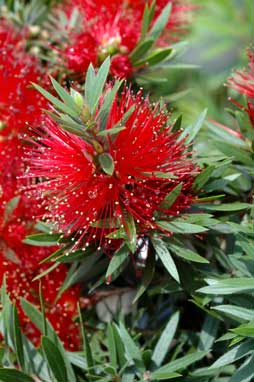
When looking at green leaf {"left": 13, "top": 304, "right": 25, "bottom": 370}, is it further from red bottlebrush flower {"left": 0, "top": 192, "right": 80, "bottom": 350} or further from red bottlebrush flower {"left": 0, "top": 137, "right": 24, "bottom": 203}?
red bottlebrush flower {"left": 0, "top": 137, "right": 24, "bottom": 203}

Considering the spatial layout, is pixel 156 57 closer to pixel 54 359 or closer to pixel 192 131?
pixel 192 131

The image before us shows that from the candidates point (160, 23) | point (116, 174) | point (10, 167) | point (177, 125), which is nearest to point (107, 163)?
point (116, 174)

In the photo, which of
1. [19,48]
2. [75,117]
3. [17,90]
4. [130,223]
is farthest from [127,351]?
[19,48]

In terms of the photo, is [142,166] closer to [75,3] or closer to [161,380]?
[161,380]

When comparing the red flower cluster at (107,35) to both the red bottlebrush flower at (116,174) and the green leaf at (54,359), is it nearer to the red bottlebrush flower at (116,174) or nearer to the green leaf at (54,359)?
the red bottlebrush flower at (116,174)

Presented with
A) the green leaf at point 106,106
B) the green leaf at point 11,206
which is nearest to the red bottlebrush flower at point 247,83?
the green leaf at point 106,106
